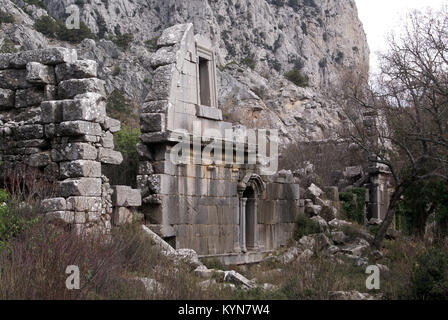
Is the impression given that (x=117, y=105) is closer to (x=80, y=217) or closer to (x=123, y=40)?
(x=123, y=40)

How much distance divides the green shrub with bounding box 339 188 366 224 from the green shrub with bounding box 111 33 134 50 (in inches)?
1180

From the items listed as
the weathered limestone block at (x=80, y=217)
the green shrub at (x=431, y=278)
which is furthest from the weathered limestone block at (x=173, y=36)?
the green shrub at (x=431, y=278)

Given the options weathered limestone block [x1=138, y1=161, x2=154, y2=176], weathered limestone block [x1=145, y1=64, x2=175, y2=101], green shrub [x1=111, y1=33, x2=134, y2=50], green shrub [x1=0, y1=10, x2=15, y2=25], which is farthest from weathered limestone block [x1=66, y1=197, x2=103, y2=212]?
green shrub [x1=111, y1=33, x2=134, y2=50]

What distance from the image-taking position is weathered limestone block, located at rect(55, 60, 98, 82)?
420 inches

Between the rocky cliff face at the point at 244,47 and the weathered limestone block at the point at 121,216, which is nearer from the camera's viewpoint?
the weathered limestone block at the point at 121,216

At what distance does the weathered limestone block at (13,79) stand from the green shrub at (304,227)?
992 cm

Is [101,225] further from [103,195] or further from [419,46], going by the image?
[419,46]

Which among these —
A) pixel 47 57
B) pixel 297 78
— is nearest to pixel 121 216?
pixel 47 57

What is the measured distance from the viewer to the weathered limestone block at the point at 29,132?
1069cm

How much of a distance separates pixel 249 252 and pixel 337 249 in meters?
2.50

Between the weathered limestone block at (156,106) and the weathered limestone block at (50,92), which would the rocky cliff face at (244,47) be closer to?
the weathered limestone block at (156,106)

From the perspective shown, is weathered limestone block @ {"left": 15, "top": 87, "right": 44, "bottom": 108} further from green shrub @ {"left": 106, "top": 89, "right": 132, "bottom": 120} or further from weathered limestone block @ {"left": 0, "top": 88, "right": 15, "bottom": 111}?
green shrub @ {"left": 106, "top": 89, "right": 132, "bottom": 120}

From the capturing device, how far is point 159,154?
12891 millimetres
